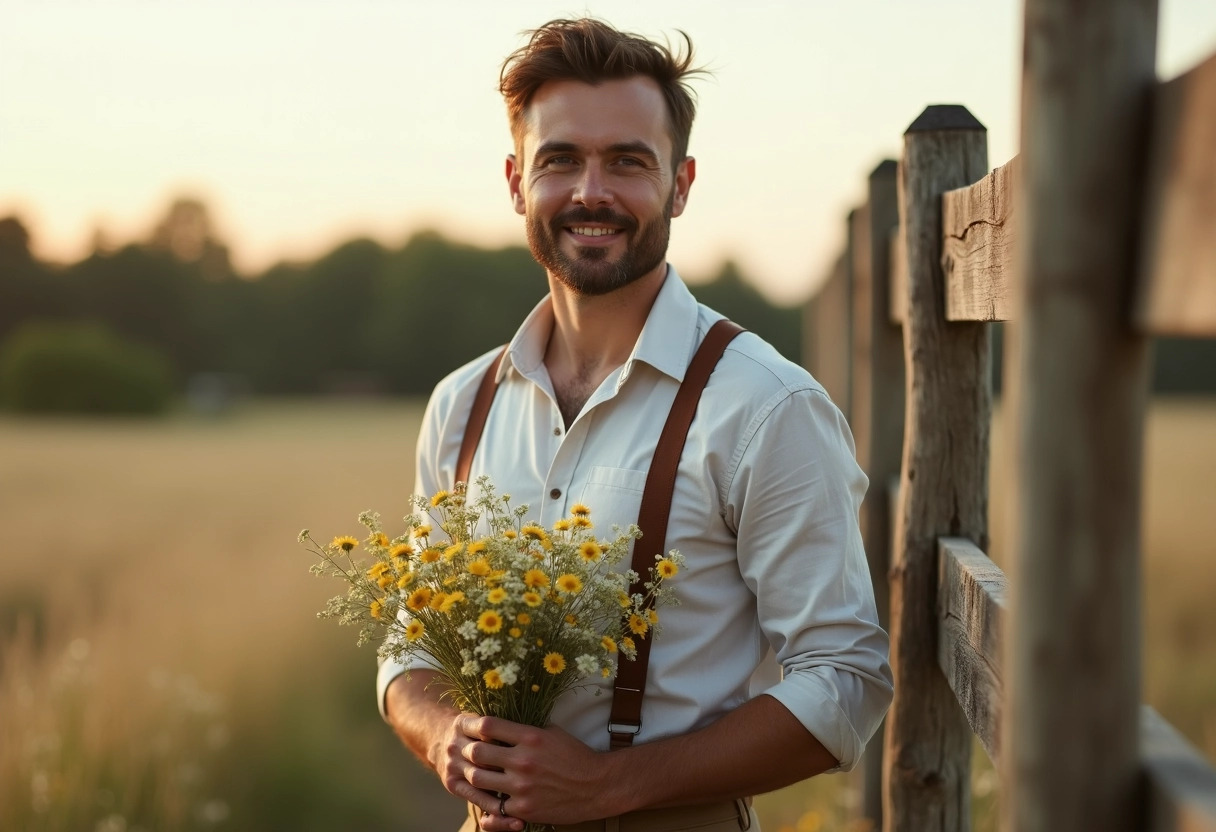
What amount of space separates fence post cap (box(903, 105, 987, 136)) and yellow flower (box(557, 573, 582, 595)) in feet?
4.07

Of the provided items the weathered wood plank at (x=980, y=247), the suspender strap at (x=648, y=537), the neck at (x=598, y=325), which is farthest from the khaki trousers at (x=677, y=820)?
the weathered wood plank at (x=980, y=247)

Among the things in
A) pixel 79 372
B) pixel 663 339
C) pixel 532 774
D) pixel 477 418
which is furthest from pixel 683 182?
pixel 79 372

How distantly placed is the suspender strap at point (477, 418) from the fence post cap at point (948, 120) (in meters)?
0.98

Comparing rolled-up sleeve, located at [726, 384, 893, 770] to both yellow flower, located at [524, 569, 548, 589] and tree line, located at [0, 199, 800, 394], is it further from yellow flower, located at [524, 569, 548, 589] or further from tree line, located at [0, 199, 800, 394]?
tree line, located at [0, 199, 800, 394]

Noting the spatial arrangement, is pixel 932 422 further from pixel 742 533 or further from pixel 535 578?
pixel 535 578

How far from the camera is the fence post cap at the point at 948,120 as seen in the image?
2.36 meters

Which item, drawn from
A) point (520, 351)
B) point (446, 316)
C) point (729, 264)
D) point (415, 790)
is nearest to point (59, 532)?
point (415, 790)

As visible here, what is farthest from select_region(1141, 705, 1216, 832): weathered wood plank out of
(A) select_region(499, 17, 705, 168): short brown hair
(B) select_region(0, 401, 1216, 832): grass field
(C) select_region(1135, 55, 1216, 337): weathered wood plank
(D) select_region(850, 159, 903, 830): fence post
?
(D) select_region(850, 159, 903, 830): fence post

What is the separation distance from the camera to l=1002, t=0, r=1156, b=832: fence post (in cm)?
97

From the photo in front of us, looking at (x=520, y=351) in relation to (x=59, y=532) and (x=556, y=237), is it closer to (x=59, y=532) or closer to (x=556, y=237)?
(x=556, y=237)

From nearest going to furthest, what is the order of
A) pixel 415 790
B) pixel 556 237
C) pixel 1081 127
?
1. pixel 1081 127
2. pixel 556 237
3. pixel 415 790

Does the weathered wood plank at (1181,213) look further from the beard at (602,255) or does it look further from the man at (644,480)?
the beard at (602,255)

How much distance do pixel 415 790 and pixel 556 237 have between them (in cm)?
377

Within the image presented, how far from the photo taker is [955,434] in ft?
7.80
